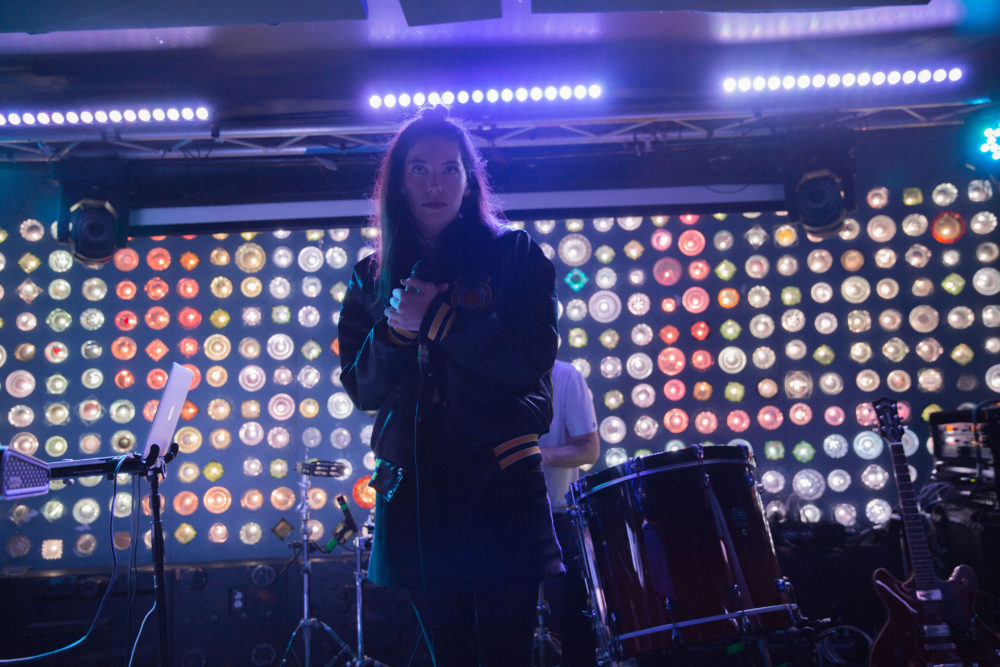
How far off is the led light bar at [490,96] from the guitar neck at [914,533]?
2515 mm

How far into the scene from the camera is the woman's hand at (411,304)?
114 centimetres

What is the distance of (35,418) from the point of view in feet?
16.5

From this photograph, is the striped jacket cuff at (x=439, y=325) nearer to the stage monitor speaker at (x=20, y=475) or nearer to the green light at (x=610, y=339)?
the stage monitor speaker at (x=20, y=475)

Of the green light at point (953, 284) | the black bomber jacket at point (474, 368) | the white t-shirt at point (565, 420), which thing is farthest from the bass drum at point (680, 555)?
the green light at point (953, 284)

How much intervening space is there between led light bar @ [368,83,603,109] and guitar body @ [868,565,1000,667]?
2.96 meters

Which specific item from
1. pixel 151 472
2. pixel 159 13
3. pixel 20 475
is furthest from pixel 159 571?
pixel 159 13

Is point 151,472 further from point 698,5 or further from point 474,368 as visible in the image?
point 698,5

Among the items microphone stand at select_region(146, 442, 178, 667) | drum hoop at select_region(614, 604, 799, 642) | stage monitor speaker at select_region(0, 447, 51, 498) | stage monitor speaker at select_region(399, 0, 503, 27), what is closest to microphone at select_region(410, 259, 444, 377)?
stage monitor speaker at select_region(0, 447, 51, 498)

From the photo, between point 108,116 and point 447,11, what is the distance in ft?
6.91

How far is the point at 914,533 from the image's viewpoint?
10.6 feet

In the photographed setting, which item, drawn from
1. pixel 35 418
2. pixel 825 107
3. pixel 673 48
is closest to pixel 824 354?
pixel 825 107

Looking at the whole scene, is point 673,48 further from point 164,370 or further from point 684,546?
point 164,370

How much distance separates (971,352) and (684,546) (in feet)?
13.2

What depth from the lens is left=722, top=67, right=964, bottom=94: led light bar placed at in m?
3.79
